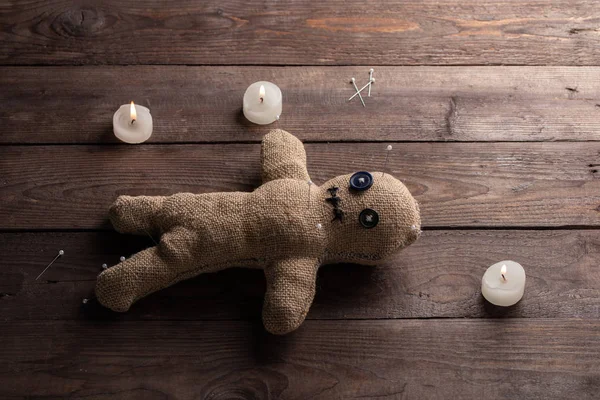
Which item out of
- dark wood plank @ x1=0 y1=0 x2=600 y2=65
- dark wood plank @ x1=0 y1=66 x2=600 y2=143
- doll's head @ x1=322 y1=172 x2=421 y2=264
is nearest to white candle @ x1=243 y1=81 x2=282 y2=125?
dark wood plank @ x1=0 y1=66 x2=600 y2=143

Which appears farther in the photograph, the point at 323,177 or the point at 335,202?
the point at 323,177

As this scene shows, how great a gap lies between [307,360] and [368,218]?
0.26 metres

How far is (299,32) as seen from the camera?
5.00 ft

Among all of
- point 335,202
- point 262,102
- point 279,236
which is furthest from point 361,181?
point 262,102

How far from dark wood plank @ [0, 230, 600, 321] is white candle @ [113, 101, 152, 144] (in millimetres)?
199

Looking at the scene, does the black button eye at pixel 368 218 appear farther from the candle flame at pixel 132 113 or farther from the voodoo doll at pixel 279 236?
the candle flame at pixel 132 113

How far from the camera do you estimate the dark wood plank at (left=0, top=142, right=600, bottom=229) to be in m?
1.31

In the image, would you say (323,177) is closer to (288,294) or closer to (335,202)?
(335,202)

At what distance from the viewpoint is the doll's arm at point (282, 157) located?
1.25 metres

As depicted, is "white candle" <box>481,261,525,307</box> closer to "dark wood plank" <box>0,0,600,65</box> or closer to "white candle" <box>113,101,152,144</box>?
"dark wood plank" <box>0,0,600,65</box>

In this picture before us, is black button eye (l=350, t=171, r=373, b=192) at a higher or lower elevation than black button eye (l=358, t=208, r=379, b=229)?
higher

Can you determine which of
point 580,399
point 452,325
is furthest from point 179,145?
point 580,399

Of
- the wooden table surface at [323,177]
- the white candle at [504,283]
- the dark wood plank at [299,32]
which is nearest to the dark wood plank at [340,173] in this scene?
the wooden table surface at [323,177]

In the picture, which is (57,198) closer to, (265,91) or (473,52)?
(265,91)
